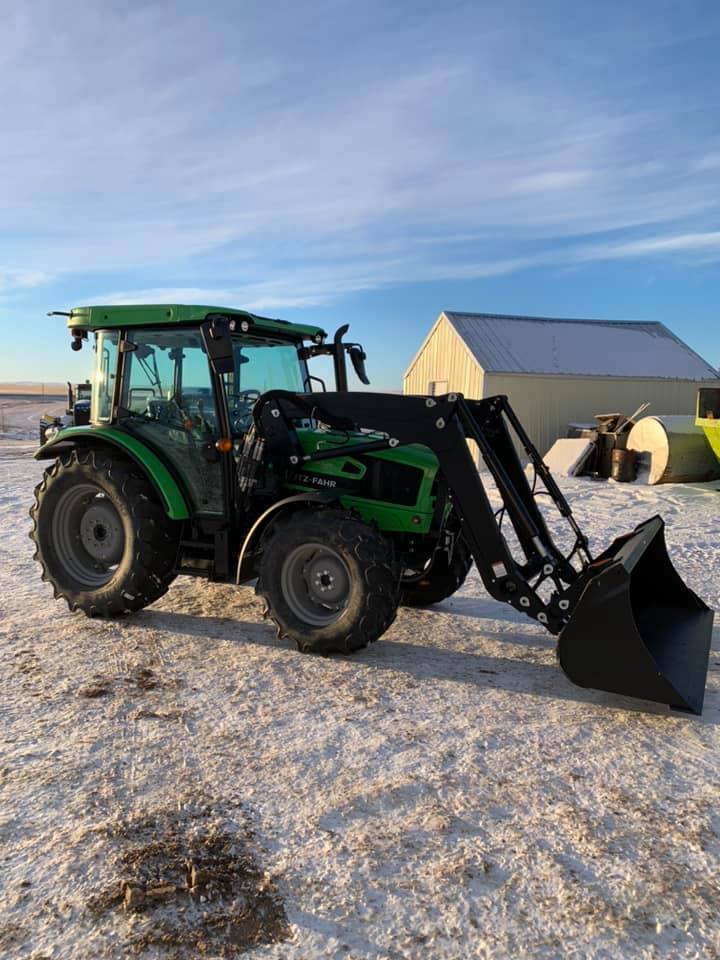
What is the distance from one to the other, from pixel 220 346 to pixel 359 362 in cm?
158

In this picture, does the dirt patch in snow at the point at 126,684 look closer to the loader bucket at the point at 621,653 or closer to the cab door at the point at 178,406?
the cab door at the point at 178,406

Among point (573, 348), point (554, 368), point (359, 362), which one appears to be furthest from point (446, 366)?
point (359, 362)

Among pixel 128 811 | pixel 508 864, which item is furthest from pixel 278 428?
pixel 508 864

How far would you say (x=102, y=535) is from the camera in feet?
18.6

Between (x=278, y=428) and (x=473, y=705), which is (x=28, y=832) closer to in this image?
(x=473, y=705)

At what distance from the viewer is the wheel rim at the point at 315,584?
4.77m

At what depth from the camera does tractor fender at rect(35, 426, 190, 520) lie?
5.21m

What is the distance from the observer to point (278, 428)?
5.14m

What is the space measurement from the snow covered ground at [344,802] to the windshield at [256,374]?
172 centimetres

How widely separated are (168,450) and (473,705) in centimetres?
292

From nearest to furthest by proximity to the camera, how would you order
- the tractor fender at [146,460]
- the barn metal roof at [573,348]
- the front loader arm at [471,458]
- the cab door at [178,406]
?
the front loader arm at [471,458] → the tractor fender at [146,460] → the cab door at [178,406] → the barn metal roof at [573,348]

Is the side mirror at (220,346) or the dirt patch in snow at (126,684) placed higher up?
the side mirror at (220,346)

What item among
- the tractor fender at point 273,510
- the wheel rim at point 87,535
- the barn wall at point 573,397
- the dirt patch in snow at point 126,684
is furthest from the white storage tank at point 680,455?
the dirt patch in snow at point 126,684

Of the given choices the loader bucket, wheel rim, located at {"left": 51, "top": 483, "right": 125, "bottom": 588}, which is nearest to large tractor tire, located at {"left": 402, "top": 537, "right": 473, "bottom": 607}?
the loader bucket
